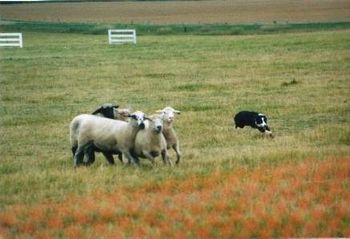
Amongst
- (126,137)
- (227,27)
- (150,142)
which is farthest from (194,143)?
(227,27)

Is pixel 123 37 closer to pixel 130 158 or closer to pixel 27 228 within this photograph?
pixel 130 158

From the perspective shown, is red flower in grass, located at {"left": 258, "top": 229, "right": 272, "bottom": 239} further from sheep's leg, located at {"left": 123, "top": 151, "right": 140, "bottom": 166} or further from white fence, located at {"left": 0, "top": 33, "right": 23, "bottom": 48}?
white fence, located at {"left": 0, "top": 33, "right": 23, "bottom": 48}

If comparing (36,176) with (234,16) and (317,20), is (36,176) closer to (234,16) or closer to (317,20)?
(234,16)

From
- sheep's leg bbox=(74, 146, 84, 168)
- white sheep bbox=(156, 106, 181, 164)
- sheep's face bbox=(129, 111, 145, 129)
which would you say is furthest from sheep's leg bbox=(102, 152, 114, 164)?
white sheep bbox=(156, 106, 181, 164)

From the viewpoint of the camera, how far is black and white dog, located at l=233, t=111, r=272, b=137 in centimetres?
1294

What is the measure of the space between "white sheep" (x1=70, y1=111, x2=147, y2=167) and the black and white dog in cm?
322

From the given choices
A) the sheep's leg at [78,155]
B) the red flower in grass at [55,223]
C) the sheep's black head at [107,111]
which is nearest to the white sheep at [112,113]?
the sheep's black head at [107,111]

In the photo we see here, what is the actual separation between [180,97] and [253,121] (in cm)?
477

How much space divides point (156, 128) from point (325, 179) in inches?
102

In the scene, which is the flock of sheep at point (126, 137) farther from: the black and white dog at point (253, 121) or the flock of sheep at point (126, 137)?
the black and white dog at point (253, 121)

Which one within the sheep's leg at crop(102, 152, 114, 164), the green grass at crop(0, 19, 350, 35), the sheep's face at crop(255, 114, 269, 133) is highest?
the green grass at crop(0, 19, 350, 35)

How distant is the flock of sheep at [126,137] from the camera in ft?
33.8

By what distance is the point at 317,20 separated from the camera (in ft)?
40.5

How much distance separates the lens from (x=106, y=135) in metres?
10.5
